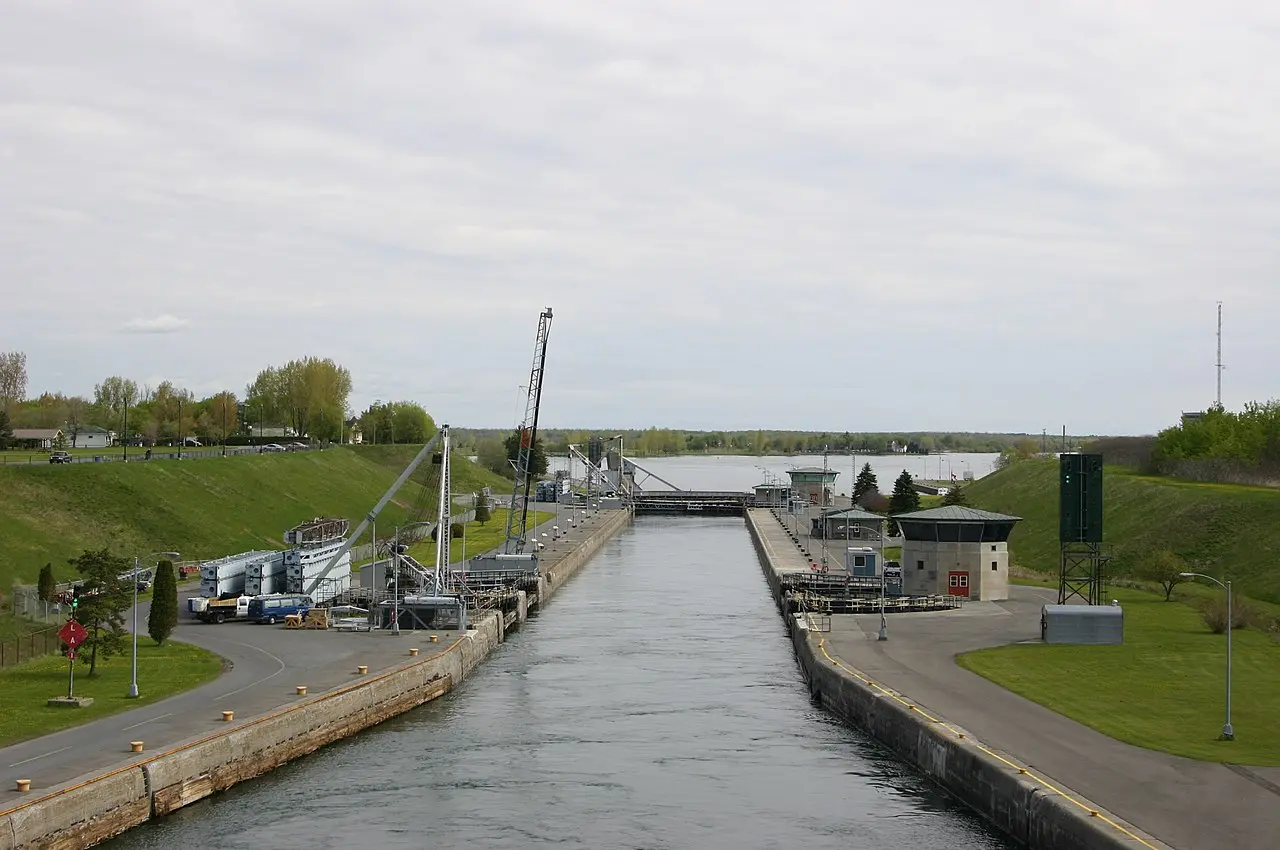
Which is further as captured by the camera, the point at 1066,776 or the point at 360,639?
the point at 360,639

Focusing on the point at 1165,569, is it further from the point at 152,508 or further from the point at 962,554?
the point at 152,508

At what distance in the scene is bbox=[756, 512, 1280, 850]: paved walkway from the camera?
3491 centimetres

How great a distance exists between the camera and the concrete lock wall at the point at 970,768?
1411 inches

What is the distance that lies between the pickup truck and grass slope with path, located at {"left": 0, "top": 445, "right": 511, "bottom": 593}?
1226 cm

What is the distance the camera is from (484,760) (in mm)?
50250

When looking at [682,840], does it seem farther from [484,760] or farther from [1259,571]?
[1259,571]

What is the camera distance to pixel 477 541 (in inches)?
5507

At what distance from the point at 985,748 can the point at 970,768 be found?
127cm

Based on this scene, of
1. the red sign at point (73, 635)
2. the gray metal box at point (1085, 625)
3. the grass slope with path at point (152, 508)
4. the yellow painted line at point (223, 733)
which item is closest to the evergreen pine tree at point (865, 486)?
the grass slope with path at point (152, 508)

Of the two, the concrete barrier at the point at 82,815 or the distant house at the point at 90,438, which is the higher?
the distant house at the point at 90,438

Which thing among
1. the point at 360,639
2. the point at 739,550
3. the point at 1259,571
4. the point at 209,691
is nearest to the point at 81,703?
the point at 209,691

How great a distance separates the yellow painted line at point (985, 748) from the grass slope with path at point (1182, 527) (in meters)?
40.5

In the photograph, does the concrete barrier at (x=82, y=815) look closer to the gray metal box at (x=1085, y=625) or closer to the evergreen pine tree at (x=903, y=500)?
the gray metal box at (x=1085, y=625)

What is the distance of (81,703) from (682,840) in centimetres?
2273
